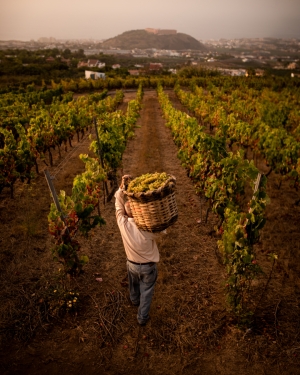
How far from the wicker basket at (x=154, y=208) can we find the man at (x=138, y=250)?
0.48ft

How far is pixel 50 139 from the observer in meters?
10.7

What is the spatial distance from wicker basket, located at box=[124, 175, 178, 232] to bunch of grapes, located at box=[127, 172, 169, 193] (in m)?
0.10

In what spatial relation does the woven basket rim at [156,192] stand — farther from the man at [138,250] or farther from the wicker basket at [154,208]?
the man at [138,250]

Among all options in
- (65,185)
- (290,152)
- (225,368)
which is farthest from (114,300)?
(290,152)

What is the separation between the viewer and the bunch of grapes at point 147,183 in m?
3.34

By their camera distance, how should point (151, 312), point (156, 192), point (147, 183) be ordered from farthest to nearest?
point (151, 312)
point (147, 183)
point (156, 192)

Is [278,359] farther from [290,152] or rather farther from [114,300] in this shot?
[290,152]

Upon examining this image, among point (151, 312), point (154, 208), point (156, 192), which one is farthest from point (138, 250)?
point (151, 312)

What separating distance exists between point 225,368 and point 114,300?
6.56ft

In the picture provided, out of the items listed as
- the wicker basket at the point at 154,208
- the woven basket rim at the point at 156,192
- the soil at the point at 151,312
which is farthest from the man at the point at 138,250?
the soil at the point at 151,312

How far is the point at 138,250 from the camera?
354 centimetres

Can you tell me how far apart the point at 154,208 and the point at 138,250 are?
697 millimetres

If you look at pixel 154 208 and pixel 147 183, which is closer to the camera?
pixel 154 208

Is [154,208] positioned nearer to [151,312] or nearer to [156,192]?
[156,192]
